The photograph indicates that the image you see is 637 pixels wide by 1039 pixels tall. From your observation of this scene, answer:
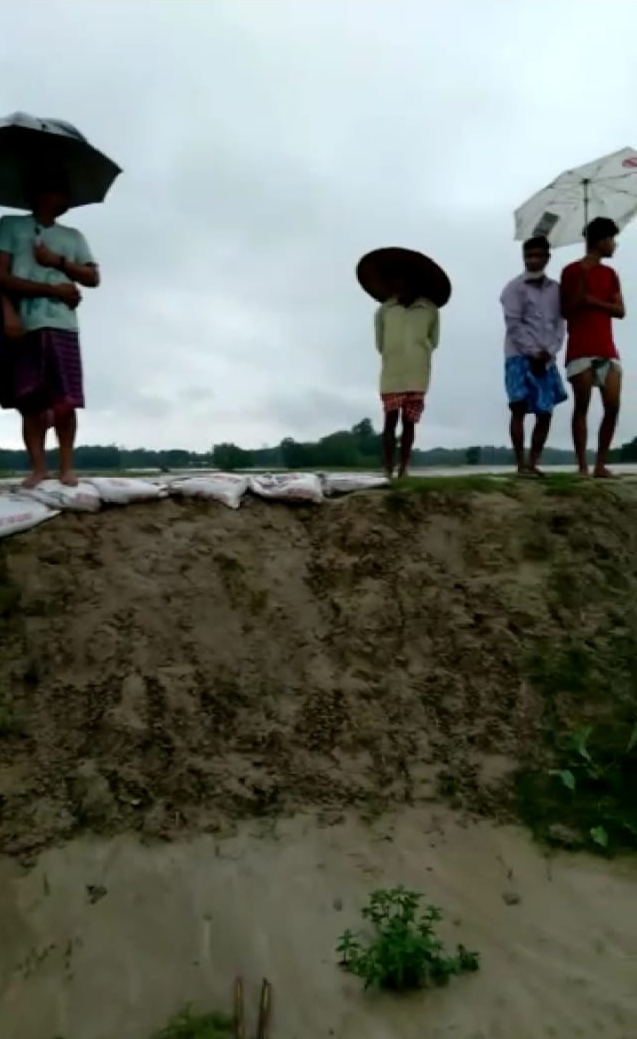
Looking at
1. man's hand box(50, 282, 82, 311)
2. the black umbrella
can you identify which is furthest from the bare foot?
the black umbrella

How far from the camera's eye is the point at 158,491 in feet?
14.6

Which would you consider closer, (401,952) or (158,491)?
(401,952)

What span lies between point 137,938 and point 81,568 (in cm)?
159

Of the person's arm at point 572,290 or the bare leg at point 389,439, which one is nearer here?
the person's arm at point 572,290

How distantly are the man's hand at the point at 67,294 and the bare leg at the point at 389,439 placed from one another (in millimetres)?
2044

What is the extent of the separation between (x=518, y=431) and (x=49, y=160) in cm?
294

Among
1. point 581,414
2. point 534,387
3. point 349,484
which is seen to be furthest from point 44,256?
point 581,414

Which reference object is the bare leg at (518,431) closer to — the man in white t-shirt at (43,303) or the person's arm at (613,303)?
the person's arm at (613,303)

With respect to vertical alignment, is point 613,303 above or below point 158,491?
above

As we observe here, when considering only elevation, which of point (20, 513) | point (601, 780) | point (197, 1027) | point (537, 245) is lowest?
point (197, 1027)

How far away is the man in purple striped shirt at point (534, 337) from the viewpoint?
5340 mm

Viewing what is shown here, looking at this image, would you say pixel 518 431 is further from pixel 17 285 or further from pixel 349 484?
pixel 17 285

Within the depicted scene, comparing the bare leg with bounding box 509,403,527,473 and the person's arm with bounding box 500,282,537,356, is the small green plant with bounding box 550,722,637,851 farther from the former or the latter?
the person's arm with bounding box 500,282,537,356

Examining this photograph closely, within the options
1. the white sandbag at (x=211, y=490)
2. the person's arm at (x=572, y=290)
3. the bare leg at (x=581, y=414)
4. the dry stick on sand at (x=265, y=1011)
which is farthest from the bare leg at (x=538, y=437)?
the dry stick on sand at (x=265, y=1011)
